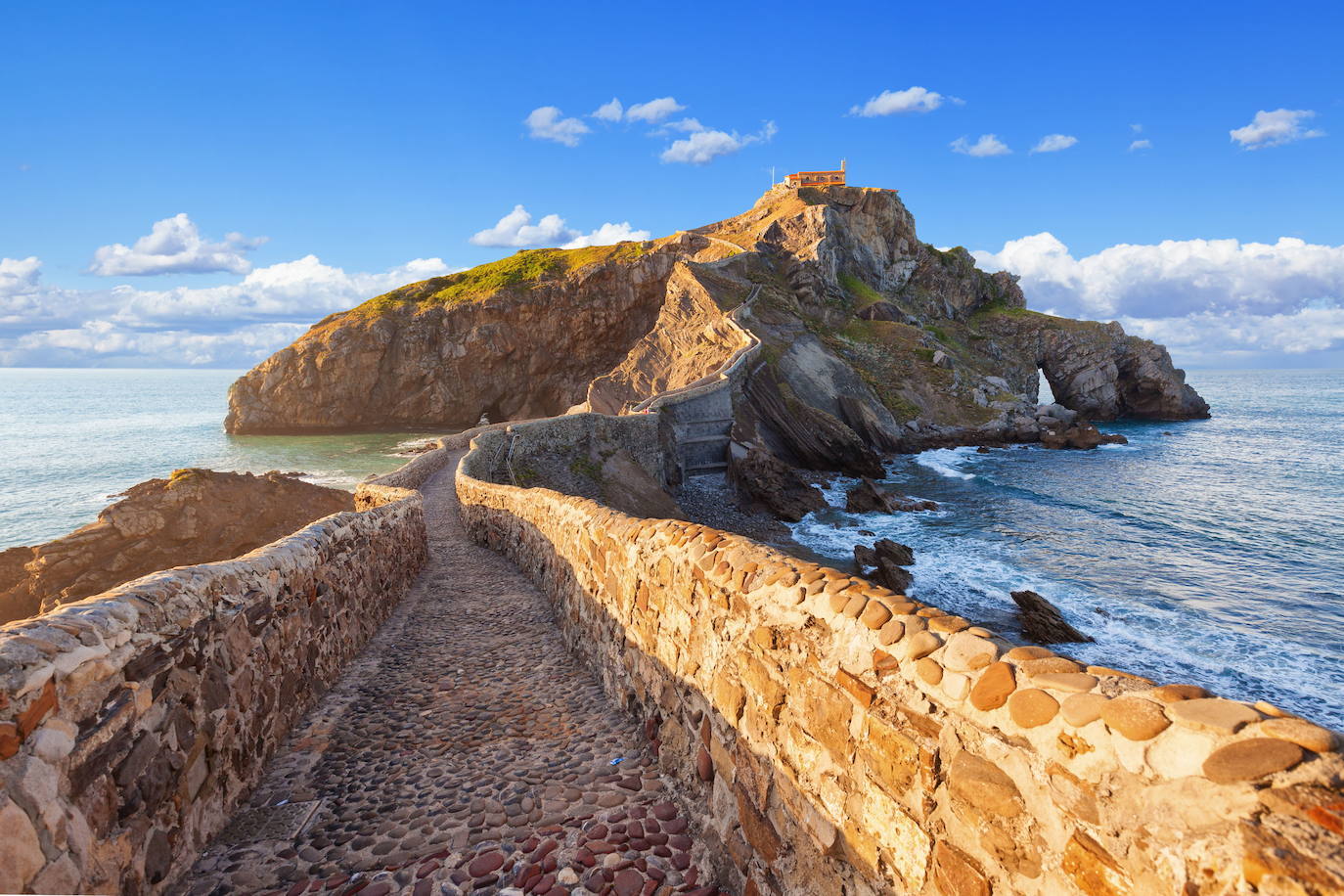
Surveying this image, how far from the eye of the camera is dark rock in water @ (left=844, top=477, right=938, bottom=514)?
2977 cm

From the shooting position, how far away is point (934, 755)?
2.49 metres

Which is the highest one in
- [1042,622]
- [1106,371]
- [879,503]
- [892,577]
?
[1106,371]

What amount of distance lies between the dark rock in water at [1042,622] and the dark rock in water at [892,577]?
3.22m

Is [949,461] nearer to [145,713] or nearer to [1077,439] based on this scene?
[1077,439]

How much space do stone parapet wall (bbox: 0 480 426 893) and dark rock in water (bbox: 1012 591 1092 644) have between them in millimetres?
17612

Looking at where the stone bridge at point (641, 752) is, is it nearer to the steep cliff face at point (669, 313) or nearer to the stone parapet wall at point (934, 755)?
the stone parapet wall at point (934, 755)

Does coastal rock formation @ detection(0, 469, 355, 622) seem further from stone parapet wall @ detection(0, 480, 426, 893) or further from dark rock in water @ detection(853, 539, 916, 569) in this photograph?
dark rock in water @ detection(853, 539, 916, 569)

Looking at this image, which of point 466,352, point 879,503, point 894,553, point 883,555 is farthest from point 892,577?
point 466,352

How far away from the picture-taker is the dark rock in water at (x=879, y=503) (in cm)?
2977

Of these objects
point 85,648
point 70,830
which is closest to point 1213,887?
point 70,830

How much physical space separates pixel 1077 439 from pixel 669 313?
3216cm

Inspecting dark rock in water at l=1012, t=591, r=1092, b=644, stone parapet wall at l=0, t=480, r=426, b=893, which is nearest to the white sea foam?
dark rock in water at l=1012, t=591, r=1092, b=644

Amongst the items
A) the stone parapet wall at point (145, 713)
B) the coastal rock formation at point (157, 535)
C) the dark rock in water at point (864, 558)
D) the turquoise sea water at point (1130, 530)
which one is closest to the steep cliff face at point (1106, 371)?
the turquoise sea water at point (1130, 530)

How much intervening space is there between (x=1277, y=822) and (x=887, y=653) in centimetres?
131
